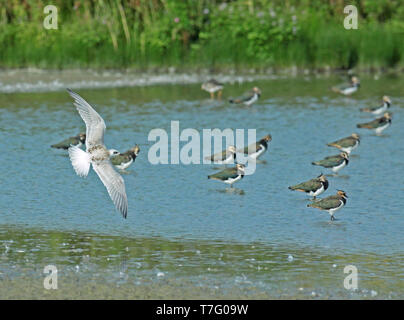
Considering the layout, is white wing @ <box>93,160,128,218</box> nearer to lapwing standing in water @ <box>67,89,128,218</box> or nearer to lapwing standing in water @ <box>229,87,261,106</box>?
lapwing standing in water @ <box>67,89,128,218</box>

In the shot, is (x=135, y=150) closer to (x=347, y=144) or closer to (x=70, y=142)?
Result: (x=70, y=142)

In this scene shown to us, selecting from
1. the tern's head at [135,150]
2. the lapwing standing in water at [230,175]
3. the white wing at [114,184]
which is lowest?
the lapwing standing in water at [230,175]

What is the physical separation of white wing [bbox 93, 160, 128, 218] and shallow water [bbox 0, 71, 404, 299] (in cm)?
61

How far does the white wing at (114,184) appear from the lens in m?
11.9

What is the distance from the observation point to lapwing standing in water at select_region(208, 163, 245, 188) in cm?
1568

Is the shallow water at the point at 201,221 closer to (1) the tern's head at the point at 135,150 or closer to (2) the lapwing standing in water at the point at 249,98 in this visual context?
(1) the tern's head at the point at 135,150

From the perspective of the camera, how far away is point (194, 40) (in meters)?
31.1

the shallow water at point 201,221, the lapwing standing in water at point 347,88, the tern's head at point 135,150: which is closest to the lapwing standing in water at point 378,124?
the shallow water at point 201,221

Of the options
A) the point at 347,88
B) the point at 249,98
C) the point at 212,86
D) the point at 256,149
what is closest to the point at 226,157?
the point at 256,149

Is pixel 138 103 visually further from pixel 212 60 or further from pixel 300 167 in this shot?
pixel 300 167

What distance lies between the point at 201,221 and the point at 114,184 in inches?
70.4

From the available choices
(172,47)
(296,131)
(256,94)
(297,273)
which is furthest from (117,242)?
(172,47)

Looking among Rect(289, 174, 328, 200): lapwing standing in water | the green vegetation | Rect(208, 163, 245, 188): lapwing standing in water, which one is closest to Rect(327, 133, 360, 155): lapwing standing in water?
Rect(208, 163, 245, 188): lapwing standing in water

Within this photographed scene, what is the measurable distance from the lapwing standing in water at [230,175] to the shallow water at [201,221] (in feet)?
0.64
